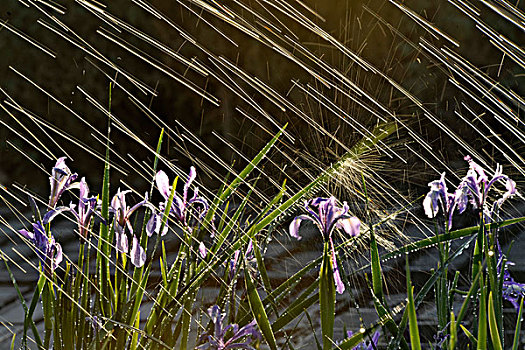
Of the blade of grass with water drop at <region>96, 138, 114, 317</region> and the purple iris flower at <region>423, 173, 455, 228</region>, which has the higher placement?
the purple iris flower at <region>423, 173, 455, 228</region>

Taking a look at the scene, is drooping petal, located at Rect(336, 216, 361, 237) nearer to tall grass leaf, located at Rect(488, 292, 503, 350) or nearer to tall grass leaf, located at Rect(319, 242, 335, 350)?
tall grass leaf, located at Rect(319, 242, 335, 350)

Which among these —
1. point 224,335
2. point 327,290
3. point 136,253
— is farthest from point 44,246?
point 327,290

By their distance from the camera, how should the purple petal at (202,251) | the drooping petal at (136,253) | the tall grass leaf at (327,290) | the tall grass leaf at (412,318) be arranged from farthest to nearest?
the purple petal at (202,251) → the drooping petal at (136,253) → the tall grass leaf at (327,290) → the tall grass leaf at (412,318)

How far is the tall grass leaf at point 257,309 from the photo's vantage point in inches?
31.4

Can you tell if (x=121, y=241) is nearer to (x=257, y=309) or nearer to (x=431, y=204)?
(x=257, y=309)

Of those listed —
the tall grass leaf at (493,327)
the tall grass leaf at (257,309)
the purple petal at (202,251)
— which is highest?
the purple petal at (202,251)

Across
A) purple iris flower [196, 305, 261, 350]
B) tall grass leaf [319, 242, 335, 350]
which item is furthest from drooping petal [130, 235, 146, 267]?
tall grass leaf [319, 242, 335, 350]

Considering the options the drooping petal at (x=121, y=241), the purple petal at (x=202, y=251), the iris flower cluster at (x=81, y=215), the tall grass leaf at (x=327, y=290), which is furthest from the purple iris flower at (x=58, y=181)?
the tall grass leaf at (x=327, y=290)

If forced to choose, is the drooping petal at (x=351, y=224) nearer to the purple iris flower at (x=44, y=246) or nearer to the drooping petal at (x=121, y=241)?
the drooping petal at (x=121, y=241)

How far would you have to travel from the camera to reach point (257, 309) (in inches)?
31.7

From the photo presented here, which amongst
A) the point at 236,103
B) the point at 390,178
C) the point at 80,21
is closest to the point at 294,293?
the point at 390,178

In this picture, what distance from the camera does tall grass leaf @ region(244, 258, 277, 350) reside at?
31.4 inches

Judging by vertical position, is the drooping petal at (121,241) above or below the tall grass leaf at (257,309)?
above

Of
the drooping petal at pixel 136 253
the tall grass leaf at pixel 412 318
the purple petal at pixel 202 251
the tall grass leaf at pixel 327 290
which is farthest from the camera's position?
the purple petal at pixel 202 251
